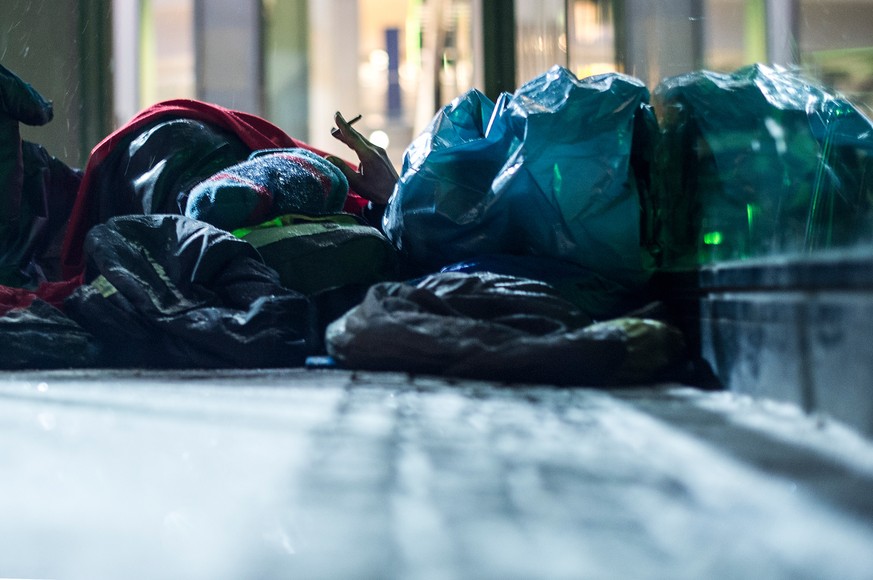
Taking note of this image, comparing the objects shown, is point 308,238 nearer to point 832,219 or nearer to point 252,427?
point 252,427

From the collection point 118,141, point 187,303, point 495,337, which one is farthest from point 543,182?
point 118,141

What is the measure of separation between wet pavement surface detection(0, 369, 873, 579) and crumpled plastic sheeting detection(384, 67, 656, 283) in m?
0.41

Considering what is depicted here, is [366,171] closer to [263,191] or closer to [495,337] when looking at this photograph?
[263,191]

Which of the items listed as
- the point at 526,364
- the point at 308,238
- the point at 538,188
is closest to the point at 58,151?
the point at 308,238

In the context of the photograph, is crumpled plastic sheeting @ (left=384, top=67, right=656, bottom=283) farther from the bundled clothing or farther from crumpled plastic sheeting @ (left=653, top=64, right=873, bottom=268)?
the bundled clothing

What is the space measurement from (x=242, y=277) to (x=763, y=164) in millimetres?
791

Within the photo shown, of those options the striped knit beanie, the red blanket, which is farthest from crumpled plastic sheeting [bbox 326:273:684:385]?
the red blanket

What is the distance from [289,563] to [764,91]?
891mm

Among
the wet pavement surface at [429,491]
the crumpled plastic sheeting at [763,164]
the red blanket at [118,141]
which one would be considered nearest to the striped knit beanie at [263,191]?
the red blanket at [118,141]

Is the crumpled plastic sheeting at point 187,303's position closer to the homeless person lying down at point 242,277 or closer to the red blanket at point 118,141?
the homeless person lying down at point 242,277

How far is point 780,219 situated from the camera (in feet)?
2.91

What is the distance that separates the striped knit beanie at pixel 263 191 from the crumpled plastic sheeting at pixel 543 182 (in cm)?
16

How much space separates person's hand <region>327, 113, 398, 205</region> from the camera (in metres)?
1.54

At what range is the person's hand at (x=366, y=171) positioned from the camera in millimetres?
1539
